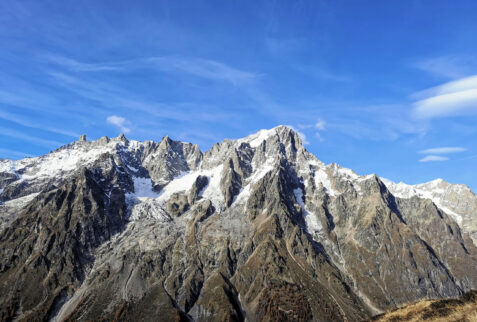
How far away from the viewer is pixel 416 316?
36375mm

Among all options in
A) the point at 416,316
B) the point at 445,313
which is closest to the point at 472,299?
the point at 445,313

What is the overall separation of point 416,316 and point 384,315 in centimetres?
431

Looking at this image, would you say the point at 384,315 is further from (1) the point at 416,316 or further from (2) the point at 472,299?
(2) the point at 472,299

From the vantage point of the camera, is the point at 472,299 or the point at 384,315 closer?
the point at 472,299

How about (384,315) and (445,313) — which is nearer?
(445,313)

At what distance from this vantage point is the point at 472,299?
3550 cm

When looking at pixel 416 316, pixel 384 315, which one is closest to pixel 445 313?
pixel 416 316

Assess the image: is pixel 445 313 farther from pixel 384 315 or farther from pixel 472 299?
pixel 384 315

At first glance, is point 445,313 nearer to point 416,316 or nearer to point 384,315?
point 416,316

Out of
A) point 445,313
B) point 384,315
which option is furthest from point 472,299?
point 384,315

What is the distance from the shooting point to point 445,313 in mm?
34625

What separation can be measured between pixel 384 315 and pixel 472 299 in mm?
9777

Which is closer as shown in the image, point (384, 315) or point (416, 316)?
point (416, 316)

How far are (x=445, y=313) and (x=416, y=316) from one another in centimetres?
304
